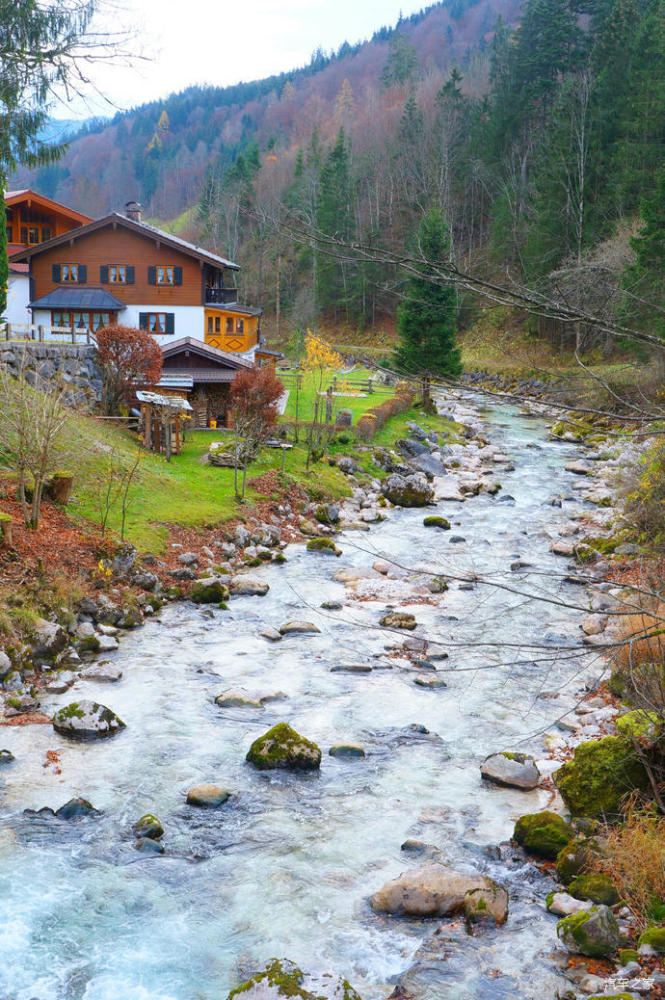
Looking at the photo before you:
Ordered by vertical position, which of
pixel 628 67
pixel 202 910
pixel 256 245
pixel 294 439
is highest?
pixel 628 67

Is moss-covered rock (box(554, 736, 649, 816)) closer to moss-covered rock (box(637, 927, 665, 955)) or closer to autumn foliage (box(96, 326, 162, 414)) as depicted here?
moss-covered rock (box(637, 927, 665, 955))

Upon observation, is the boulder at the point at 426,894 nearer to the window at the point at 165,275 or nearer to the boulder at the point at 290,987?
the boulder at the point at 290,987

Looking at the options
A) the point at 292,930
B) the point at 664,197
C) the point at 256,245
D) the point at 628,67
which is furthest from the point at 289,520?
the point at 256,245

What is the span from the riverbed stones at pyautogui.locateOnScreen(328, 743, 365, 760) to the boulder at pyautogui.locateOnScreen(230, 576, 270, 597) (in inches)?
265

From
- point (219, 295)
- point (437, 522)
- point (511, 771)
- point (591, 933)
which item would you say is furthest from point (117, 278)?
point (591, 933)

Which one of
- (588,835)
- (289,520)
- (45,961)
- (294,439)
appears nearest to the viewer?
(45,961)

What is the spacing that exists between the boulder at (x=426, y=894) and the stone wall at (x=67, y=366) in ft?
66.6

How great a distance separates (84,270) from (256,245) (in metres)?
42.1

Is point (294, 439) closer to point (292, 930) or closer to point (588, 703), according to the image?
point (588, 703)

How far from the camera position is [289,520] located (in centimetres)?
2308

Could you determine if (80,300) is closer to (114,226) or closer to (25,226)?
(114,226)

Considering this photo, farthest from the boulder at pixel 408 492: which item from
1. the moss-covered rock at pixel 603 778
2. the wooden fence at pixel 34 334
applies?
the moss-covered rock at pixel 603 778

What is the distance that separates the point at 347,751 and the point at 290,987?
456 cm

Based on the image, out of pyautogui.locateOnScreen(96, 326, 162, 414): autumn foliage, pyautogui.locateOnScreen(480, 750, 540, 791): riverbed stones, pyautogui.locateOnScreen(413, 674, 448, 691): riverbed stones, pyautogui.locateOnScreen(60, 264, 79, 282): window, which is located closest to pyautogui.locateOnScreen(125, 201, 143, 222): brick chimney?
pyautogui.locateOnScreen(60, 264, 79, 282): window
